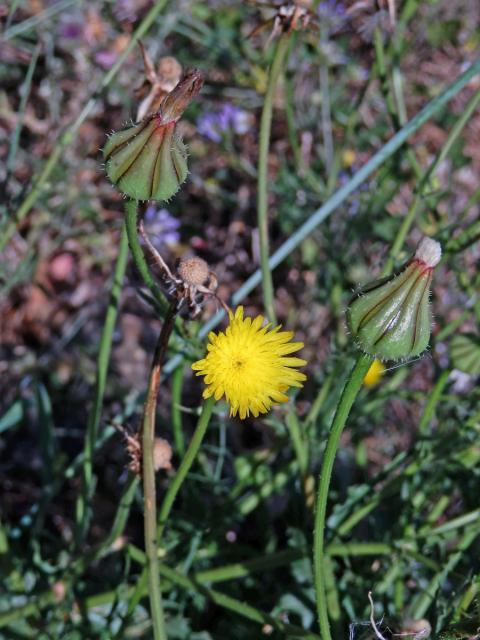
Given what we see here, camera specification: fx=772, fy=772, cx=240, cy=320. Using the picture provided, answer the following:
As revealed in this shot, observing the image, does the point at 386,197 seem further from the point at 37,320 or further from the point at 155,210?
the point at 37,320

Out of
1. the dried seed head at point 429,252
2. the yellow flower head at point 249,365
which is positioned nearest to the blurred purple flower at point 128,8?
the yellow flower head at point 249,365

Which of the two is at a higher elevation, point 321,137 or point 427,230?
point 321,137

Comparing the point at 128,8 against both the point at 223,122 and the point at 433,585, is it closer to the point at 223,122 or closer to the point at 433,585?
the point at 223,122

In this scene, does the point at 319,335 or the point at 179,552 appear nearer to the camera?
the point at 179,552

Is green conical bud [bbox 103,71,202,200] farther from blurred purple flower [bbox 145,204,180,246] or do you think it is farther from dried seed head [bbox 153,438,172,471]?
blurred purple flower [bbox 145,204,180,246]

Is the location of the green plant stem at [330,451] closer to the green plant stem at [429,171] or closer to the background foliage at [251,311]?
the background foliage at [251,311]

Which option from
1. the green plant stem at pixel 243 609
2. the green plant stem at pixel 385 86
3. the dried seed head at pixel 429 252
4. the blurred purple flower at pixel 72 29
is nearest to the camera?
the dried seed head at pixel 429 252

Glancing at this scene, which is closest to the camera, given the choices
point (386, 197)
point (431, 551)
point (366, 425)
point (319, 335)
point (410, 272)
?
point (410, 272)

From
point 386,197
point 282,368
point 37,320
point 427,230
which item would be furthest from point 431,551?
point 37,320
